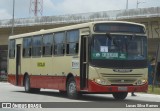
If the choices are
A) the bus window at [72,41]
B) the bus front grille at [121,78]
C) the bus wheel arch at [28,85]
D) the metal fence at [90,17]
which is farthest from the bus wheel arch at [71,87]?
the metal fence at [90,17]

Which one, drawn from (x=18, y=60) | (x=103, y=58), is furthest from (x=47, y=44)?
(x=103, y=58)

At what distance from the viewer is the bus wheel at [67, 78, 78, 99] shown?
21766 millimetres

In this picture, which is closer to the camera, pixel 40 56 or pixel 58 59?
pixel 58 59

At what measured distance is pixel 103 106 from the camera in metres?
18.5

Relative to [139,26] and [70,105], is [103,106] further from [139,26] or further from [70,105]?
[139,26]

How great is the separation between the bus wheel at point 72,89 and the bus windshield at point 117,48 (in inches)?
76.7

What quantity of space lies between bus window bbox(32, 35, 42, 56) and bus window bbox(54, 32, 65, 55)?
196 cm

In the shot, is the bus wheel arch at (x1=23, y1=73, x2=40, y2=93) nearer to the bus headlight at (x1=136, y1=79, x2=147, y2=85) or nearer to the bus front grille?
the bus front grille

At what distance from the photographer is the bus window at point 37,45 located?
25.8 metres

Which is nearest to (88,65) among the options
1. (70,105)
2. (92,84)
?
(92,84)

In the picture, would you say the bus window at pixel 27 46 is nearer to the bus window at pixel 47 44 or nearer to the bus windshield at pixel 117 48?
the bus window at pixel 47 44

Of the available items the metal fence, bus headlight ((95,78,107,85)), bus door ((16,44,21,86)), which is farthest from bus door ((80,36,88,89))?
the metal fence

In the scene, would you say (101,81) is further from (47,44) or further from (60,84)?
(47,44)

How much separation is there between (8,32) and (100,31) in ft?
142
